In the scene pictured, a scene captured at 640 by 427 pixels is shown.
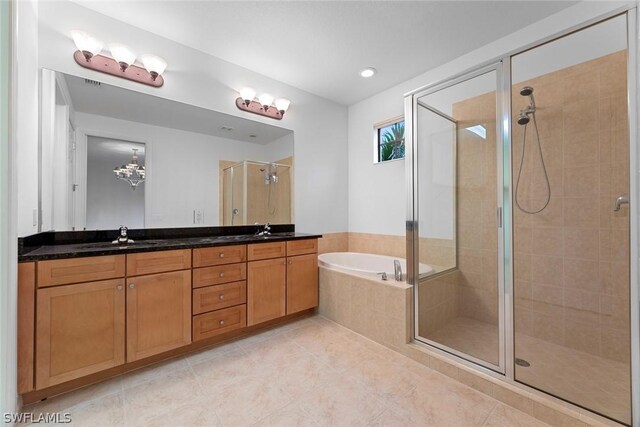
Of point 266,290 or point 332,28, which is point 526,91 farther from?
point 266,290

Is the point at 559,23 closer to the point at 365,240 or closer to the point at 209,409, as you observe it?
the point at 365,240

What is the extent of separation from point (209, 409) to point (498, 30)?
352cm

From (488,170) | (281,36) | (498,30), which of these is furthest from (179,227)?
(498,30)

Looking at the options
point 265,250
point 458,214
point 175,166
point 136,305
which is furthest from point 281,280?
point 458,214

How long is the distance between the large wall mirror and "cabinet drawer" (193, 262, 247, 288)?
60 cm

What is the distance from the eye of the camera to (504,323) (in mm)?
1698

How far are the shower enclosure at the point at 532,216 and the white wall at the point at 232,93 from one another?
55.6 inches

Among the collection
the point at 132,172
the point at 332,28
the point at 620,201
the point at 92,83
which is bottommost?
the point at 620,201

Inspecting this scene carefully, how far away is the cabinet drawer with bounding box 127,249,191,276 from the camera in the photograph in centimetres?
177

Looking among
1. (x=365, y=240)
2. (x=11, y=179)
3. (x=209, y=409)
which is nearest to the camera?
(x=11, y=179)

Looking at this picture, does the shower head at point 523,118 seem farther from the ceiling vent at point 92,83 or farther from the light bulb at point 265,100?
the ceiling vent at point 92,83

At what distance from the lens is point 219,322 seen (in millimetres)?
2146

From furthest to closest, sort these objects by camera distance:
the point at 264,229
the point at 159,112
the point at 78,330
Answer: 1. the point at 264,229
2. the point at 159,112
3. the point at 78,330

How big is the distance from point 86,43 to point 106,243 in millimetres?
1480
